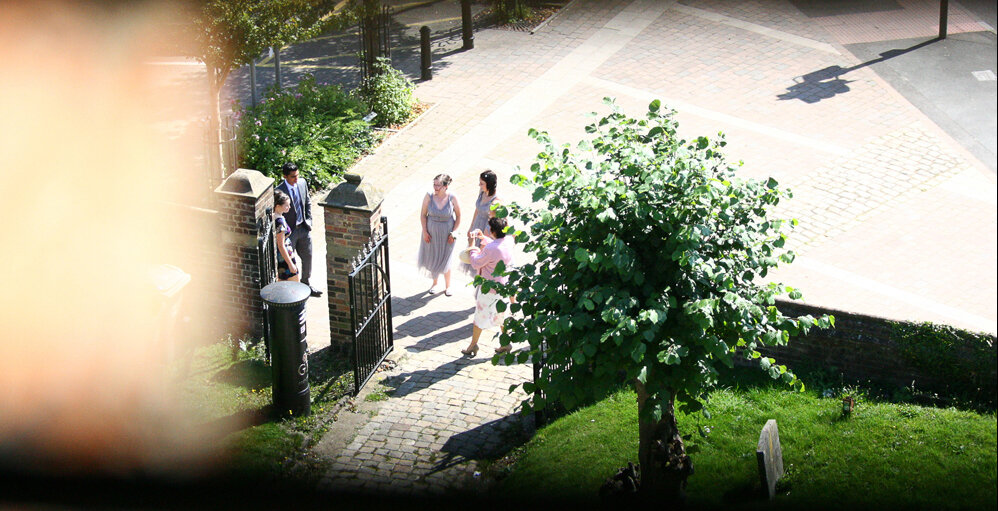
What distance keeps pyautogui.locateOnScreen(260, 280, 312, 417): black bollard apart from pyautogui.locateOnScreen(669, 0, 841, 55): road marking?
43.2 ft

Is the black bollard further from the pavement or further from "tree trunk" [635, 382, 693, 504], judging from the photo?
"tree trunk" [635, 382, 693, 504]

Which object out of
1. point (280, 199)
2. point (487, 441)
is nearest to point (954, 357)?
point (487, 441)

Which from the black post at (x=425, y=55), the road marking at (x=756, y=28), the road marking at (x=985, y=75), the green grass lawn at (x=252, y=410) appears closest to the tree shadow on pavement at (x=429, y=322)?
the green grass lawn at (x=252, y=410)

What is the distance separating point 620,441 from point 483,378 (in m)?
1.85

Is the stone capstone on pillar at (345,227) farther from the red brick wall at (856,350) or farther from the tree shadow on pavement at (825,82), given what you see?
the tree shadow on pavement at (825,82)

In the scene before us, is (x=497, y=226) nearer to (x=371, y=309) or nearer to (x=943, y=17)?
(x=371, y=309)

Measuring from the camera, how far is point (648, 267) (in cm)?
721

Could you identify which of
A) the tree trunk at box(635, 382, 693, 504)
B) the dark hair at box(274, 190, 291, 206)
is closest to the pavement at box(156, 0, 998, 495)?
the dark hair at box(274, 190, 291, 206)

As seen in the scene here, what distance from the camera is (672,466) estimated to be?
313 inches

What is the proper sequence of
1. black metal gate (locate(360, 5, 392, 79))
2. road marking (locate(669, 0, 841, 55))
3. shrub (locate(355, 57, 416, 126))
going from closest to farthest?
shrub (locate(355, 57, 416, 126)) → black metal gate (locate(360, 5, 392, 79)) → road marking (locate(669, 0, 841, 55))

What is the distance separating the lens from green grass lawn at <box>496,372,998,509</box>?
27.0 ft

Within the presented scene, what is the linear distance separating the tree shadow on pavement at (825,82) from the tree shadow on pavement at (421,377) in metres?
9.32

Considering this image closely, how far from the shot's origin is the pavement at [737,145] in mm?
9953

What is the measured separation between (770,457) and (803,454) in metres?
0.76
